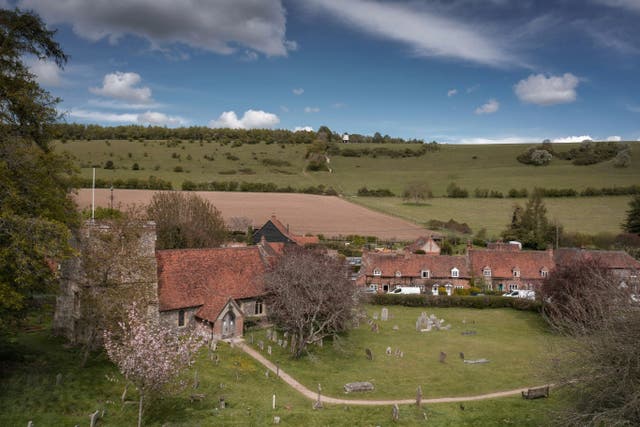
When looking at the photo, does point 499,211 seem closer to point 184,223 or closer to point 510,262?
point 510,262

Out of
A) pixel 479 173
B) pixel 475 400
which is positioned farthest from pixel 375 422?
pixel 479 173

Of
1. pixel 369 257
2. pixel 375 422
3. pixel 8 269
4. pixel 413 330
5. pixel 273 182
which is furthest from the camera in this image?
pixel 273 182

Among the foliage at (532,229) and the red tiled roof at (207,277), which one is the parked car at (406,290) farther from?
the foliage at (532,229)

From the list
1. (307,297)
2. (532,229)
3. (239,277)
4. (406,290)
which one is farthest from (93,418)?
(532,229)

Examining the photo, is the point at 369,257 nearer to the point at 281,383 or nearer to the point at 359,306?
the point at 359,306

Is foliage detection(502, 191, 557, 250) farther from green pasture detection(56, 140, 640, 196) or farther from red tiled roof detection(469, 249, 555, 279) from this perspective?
green pasture detection(56, 140, 640, 196)

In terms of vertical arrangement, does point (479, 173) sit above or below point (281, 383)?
above

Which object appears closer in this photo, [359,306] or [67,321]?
[67,321]

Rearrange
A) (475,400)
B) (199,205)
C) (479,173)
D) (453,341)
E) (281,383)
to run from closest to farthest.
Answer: (475,400)
(281,383)
(453,341)
(199,205)
(479,173)
